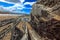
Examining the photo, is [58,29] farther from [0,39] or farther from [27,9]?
[27,9]

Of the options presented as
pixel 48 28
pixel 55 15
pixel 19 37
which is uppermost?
pixel 55 15

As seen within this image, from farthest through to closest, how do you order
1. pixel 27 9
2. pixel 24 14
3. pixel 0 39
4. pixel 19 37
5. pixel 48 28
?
1. pixel 24 14
2. pixel 27 9
3. pixel 19 37
4. pixel 0 39
5. pixel 48 28

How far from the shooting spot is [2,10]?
8.15 metres

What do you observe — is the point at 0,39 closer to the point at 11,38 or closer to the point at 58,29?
the point at 11,38

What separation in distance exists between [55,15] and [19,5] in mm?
5573

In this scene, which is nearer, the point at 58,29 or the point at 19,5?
the point at 58,29

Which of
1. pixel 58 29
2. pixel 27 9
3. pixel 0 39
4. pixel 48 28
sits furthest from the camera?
pixel 27 9

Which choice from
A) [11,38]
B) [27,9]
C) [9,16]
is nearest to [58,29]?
[11,38]

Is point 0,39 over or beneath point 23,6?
beneath

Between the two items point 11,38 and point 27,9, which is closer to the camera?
point 11,38

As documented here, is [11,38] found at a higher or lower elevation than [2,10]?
lower

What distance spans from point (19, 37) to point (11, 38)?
29 cm

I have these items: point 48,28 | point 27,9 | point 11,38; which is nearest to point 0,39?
point 11,38

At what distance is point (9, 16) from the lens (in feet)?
26.8
